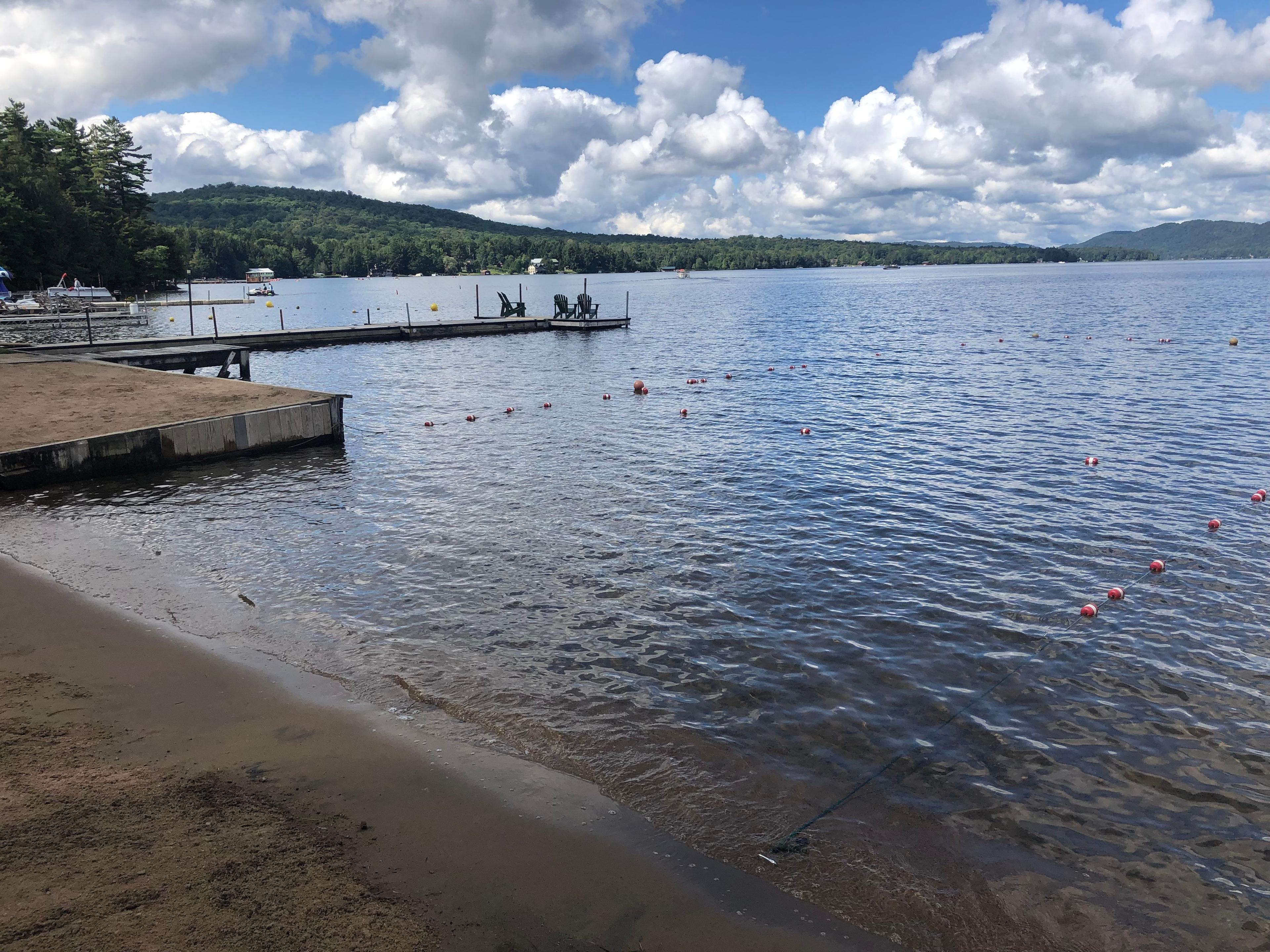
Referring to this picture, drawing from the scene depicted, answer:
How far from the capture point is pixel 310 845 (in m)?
5.70

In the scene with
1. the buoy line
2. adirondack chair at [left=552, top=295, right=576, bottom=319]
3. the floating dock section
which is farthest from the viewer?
adirondack chair at [left=552, top=295, right=576, bottom=319]

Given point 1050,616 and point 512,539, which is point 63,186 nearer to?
point 512,539

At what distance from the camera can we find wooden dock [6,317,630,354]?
35562 mm

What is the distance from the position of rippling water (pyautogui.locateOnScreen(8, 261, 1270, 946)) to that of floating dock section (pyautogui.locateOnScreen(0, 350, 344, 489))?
0.70 metres

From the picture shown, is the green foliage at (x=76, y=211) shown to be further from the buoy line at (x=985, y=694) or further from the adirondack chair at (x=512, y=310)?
the buoy line at (x=985, y=694)

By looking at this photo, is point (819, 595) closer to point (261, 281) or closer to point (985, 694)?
point (985, 694)

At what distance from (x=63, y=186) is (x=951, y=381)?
10523cm

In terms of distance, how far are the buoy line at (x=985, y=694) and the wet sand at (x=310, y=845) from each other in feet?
2.53

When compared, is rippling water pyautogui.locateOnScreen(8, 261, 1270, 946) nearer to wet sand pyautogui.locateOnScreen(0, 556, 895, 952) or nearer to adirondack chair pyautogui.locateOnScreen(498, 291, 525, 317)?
wet sand pyautogui.locateOnScreen(0, 556, 895, 952)

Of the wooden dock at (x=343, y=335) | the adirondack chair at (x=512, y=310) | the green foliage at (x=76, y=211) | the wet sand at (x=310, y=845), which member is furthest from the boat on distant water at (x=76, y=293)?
the wet sand at (x=310, y=845)

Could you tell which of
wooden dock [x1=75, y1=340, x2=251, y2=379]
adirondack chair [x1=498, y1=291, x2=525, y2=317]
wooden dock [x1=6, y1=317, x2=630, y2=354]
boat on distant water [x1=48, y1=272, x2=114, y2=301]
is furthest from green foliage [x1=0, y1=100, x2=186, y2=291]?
wooden dock [x1=75, y1=340, x2=251, y2=379]

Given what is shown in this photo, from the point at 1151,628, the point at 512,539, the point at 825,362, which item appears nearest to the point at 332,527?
the point at 512,539

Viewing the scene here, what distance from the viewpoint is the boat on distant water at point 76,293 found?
66.8m

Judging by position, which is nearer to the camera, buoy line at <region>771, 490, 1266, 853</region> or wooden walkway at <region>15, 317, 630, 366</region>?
buoy line at <region>771, 490, 1266, 853</region>
